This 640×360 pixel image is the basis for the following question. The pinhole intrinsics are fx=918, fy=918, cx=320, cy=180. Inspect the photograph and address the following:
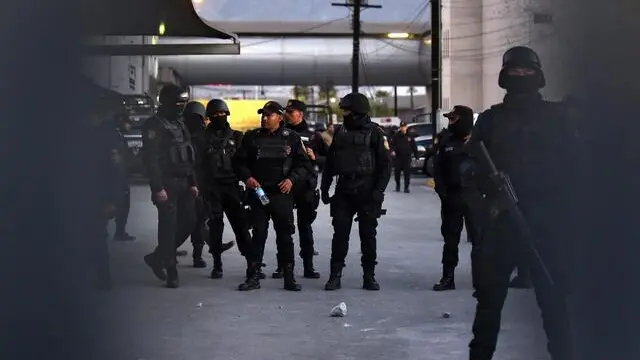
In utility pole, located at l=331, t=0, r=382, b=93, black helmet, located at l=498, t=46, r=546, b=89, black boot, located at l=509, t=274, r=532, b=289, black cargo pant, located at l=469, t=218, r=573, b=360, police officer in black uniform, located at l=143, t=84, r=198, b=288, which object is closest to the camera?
black helmet, located at l=498, t=46, r=546, b=89

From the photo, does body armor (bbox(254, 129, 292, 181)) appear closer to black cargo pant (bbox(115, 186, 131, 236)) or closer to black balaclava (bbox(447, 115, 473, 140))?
black balaclava (bbox(447, 115, 473, 140))

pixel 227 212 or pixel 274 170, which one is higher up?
pixel 274 170

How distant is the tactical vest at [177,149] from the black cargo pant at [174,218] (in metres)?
0.11

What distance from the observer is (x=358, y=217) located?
8.32 metres

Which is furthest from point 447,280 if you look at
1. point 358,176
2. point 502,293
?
point 502,293

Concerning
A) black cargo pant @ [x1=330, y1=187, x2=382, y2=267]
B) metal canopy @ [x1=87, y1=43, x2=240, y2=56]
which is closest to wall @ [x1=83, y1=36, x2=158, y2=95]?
metal canopy @ [x1=87, y1=43, x2=240, y2=56]

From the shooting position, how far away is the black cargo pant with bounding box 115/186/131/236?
430cm

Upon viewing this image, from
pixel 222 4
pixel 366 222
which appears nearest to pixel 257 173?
pixel 366 222

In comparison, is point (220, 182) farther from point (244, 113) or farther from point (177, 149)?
point (244, 113)

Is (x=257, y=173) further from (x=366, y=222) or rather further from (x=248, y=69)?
(x=248, y=69)

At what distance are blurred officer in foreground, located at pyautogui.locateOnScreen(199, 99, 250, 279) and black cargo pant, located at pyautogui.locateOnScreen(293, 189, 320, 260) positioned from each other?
0.54 m

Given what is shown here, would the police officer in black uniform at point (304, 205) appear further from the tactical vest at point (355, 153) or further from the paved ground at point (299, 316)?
A: the tactical vest at point (355, 153)

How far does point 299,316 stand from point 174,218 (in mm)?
1237

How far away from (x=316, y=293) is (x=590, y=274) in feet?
14.0
